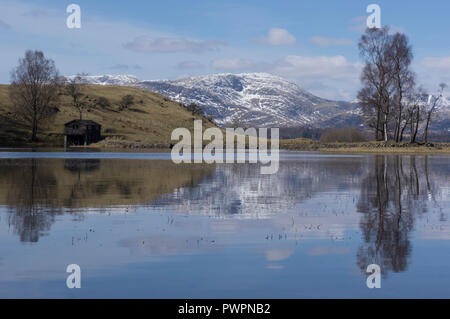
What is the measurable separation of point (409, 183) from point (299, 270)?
2551cm

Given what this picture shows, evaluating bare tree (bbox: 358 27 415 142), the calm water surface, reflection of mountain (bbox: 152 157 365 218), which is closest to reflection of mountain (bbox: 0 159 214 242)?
the calm water surface

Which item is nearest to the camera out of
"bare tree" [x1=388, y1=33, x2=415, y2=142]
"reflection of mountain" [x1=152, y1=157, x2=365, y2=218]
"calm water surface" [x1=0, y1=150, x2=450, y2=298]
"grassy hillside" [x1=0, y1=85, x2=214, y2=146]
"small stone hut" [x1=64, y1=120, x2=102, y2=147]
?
"calm water surface" [x1=0, y1=150, x2=450, y2=298]

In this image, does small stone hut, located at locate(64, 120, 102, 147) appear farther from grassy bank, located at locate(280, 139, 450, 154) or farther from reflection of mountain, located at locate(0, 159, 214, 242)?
reflection of mountain, located at locate(0, 159, 214, 242)

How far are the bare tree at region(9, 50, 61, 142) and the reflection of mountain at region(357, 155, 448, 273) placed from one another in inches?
4830

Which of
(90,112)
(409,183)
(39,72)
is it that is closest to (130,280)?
(409,183)

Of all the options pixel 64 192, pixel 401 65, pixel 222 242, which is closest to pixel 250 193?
pixel 64 192

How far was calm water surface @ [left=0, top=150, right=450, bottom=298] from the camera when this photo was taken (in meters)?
11.6

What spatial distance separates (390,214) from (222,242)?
841 centimetres

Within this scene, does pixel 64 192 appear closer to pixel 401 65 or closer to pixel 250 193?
pixel 250 193

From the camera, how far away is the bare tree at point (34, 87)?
148750 mm

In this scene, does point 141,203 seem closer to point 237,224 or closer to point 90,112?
point 237,224

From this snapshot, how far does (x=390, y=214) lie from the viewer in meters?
22.0

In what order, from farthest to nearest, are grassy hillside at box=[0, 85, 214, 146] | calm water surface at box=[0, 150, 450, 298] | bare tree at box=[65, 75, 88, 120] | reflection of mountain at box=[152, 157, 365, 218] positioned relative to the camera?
1. bare tree at box=[65, 75, 88, 120]
2. grassy hillside at box=[0, 85, 214, 146]
3. reflection of mountain at box=[152, 157, 365, 218]
4. calm water surface at box=[0, 150, 450, 298]

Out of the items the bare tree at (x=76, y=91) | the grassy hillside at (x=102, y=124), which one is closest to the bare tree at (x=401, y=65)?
the grassy hillside at (x=102, y=124)
